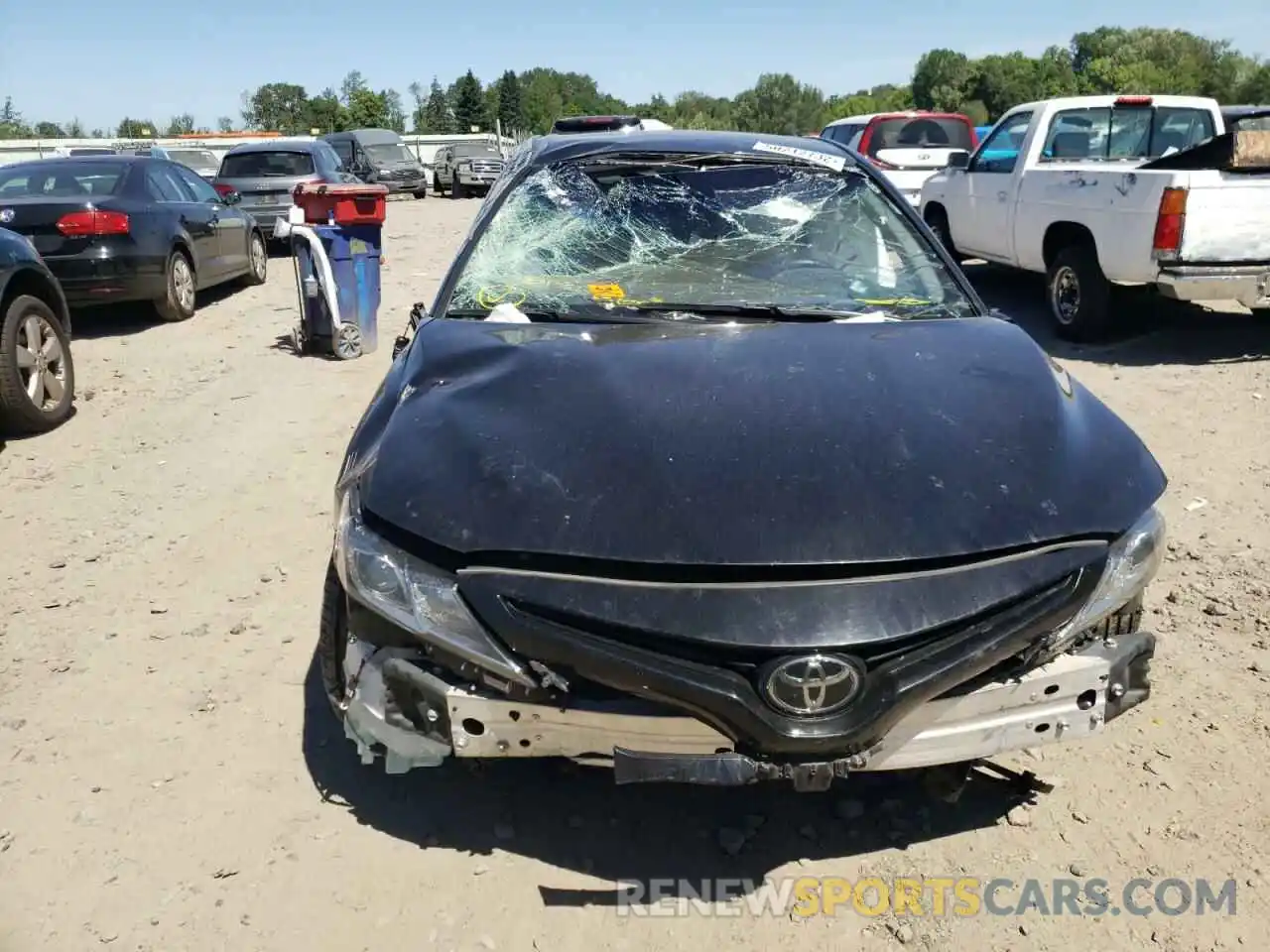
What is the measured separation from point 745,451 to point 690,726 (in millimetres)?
625

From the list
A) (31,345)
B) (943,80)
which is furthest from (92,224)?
(943,80)

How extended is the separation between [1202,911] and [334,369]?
632 centimetres

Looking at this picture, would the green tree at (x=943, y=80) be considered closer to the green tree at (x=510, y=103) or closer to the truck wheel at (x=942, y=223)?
the green tree at (x=510, y=103)

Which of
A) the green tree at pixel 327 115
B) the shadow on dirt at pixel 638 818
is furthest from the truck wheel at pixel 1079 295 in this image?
the green tree at pixel 327 115

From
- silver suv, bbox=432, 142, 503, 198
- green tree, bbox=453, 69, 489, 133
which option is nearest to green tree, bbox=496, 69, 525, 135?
green tree, bbox=453, 69, 489, 133

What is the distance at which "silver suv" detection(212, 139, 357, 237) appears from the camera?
13758 mm

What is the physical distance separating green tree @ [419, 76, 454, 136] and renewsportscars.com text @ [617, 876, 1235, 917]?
8221 cm

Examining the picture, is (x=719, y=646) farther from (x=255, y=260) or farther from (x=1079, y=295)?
(x=255, y=260)

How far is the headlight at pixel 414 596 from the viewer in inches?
83.2

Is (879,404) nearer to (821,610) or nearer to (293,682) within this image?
(821,610)

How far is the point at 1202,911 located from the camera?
240cm

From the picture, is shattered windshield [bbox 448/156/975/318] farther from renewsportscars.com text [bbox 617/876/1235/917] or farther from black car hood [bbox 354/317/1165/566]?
renewsportscars.com text [bbox 617/876/1235/917]

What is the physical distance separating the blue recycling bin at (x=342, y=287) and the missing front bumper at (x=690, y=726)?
18.9 feet

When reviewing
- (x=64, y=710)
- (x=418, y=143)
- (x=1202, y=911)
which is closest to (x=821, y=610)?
(x=1202, y=911)
